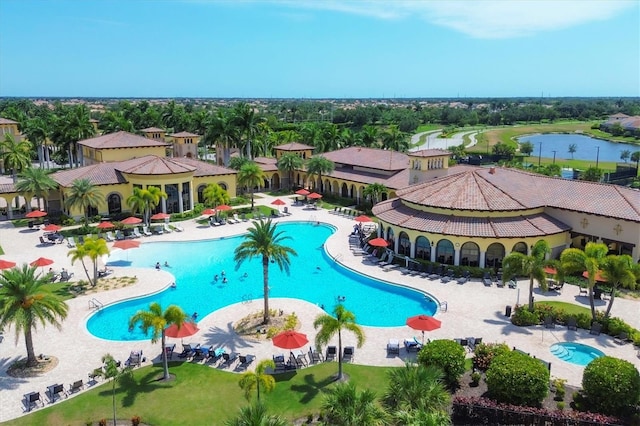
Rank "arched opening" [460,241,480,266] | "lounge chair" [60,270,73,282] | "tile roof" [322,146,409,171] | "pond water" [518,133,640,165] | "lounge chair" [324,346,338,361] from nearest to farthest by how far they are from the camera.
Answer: "lounge chair" [324,346,338,361] < "lounge chair" [60,270,73,282] < "arched opening" [460,241,480,266] < "tile roof" [322,146,409,171] < "pond water" [518,133,640,165]

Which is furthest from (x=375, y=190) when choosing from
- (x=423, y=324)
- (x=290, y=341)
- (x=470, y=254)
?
(x=290, y=341)

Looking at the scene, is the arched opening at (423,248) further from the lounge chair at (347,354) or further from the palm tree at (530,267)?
the lounge chair at (347,354)

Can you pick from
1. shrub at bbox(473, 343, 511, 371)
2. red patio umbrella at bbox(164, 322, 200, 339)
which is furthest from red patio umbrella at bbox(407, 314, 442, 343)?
red patio umbrella at bbox(164, 322, 200, 339)

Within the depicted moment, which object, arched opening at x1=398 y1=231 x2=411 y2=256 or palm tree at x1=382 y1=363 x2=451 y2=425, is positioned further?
arched opening at x1=398 y1=231 x2=411 y2=256

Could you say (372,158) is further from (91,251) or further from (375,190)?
(91,251)

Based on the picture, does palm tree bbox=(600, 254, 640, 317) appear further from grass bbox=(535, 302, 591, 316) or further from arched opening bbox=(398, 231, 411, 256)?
arched opening bbox=(398, 231, 411, 256)

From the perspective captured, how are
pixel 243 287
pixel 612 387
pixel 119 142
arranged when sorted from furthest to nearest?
pixel 119 142 → pixel 243 287 → pixel 612 387

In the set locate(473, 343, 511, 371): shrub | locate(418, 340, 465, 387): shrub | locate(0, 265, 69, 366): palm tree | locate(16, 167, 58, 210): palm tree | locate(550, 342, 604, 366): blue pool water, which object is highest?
locate(16, 167, 58, 210): palm tree
